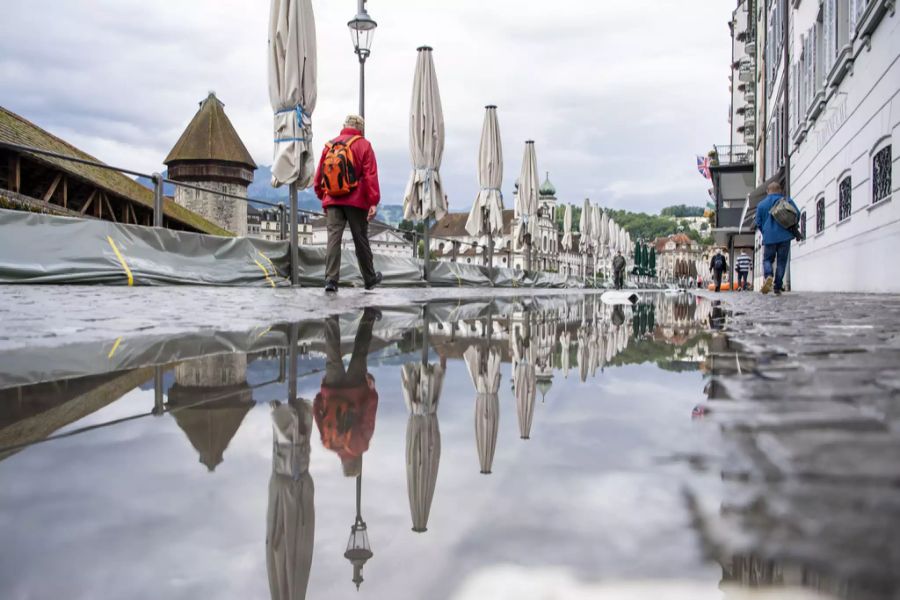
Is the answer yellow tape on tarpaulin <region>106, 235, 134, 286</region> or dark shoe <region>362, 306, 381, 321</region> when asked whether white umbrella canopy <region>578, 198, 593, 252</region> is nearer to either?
yellow tape on tarpaulin <region>106, 235, 134, 286</region>

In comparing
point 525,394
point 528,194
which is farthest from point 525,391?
point 528,194

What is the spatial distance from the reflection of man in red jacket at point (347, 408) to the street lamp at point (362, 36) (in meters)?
12.1

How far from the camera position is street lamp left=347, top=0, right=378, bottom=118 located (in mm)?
14023

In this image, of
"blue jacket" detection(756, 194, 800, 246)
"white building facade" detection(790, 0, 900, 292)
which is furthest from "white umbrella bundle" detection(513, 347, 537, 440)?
"blue jacket" detection(756, 194, 800, 246)

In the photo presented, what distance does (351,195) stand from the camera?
9281mm

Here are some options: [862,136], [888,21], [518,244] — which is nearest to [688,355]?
[888,21]

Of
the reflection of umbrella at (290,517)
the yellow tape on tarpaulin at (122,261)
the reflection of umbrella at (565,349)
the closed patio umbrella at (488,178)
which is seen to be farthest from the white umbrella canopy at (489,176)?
the reflection of umbrella at (290,517)

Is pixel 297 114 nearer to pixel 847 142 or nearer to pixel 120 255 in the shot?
pixel 120 255

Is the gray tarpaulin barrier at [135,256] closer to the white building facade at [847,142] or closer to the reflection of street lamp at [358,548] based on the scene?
the reflection of street lamp at [358,548]

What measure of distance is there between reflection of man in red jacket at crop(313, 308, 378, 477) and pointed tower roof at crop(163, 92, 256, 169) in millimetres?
64463

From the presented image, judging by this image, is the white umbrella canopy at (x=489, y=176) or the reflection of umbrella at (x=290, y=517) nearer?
the reflection of umbrella at (x=290, y=517)

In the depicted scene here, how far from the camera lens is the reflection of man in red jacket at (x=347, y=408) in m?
1.41

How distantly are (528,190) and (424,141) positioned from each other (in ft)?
36.0

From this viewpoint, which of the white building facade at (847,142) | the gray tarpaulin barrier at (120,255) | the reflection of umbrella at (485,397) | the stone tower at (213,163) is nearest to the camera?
the reflection of umbrella at (485,397)
